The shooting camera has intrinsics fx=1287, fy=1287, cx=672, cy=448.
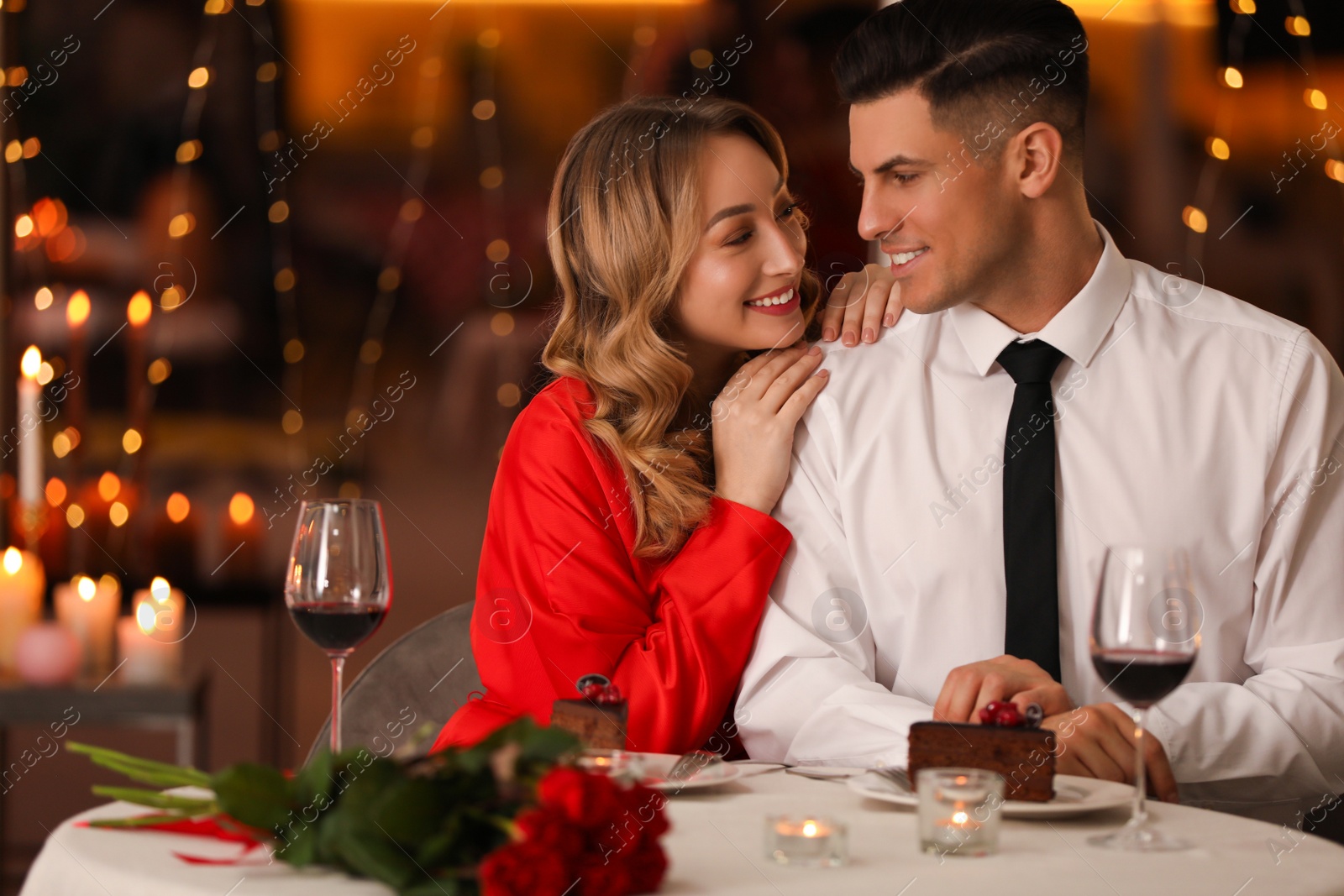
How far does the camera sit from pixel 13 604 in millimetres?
2775

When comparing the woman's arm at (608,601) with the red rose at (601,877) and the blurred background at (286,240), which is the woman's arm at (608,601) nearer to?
the red rose at (601,877)

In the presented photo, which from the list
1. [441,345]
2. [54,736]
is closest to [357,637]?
[441,345]

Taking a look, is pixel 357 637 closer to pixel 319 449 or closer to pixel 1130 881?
pixel 1130 881

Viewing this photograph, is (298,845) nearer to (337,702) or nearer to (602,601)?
(337,702)

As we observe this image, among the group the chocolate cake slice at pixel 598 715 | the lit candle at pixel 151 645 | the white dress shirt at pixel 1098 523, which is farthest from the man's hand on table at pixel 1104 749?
the lit candle at pixel 151 645

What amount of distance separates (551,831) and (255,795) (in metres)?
0.26

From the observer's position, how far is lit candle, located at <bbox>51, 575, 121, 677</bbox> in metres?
2.72

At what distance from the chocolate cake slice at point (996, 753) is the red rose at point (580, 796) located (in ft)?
1.68

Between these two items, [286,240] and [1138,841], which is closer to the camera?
[1138,841]

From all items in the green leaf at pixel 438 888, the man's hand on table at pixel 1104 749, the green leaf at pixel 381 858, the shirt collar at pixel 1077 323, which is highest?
the shirt collar at pixel 1077 323

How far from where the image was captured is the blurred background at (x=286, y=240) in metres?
3.62

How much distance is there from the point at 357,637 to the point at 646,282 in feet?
3.17

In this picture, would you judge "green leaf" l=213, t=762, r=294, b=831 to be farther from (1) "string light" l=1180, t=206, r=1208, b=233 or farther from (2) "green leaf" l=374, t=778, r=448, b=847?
(1) "string light" l=1180, t=206, r=1208, b=233

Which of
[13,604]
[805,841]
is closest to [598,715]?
[805,841]
